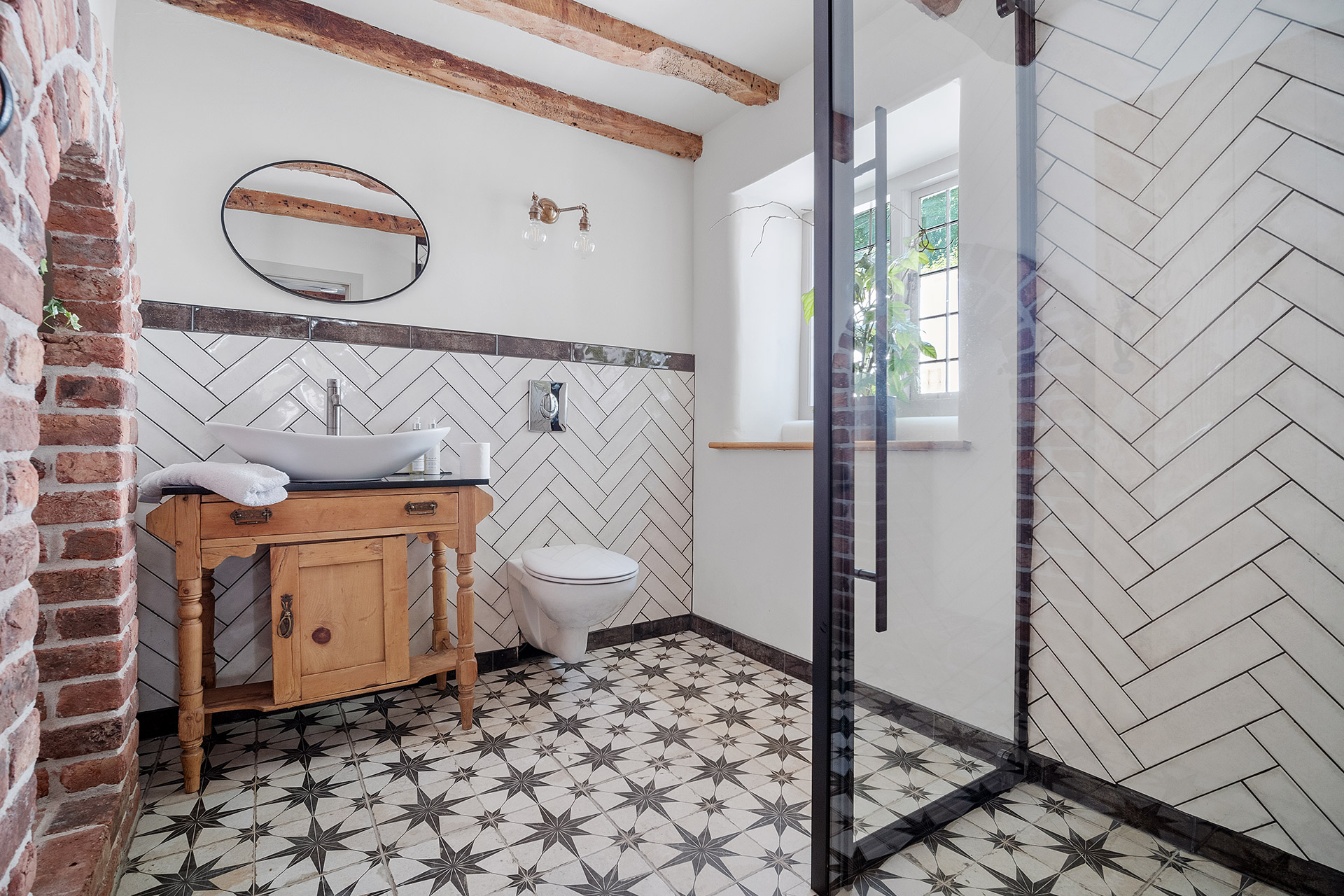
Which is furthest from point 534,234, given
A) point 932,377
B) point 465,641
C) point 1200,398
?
point 1200,398

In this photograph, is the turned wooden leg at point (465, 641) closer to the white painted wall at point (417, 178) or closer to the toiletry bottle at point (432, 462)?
the toiletry bottle at point (432, 462)

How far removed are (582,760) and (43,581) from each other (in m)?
1.38

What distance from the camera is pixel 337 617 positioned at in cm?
192

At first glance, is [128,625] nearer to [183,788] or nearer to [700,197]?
[183,788]

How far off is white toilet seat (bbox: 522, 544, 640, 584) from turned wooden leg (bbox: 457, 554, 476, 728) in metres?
0.28

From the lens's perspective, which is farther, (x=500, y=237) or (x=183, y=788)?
(x=500, y=237)

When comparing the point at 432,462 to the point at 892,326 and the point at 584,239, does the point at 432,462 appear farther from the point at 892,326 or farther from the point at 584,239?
the point at 892,326

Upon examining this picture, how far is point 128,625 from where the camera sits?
152cm

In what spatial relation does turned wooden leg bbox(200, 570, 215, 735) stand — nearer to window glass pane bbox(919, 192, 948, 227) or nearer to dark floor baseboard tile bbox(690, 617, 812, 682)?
dark floor baseboard tile bbox(690, 617, 812, 682)

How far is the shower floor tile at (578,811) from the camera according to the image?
1.02m

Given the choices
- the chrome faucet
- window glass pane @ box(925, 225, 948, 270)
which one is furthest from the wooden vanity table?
window glass pane @ box(925, 225, 948, 270)

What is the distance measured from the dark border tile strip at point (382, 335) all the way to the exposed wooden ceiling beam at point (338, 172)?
1.72ft

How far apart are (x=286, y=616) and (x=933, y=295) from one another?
1885mm

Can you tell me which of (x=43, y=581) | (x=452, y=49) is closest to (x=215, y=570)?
(x=43, y=581)
